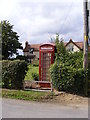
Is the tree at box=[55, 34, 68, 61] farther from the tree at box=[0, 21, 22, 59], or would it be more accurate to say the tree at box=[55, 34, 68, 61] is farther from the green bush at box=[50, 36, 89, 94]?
the tree at box=[0, 21, 22, 59]

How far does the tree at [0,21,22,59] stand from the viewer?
43.0m

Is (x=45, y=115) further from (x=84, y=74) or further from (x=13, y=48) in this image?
(x=13, y=48)

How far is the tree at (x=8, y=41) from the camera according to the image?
43031 mm

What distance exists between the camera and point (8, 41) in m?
44.0

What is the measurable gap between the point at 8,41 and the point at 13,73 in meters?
34.7

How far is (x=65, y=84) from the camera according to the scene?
9.04 m

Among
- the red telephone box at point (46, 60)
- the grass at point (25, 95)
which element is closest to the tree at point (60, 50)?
the red telephone box at point (46, 60)

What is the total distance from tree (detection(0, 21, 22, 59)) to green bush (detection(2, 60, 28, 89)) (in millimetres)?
32587

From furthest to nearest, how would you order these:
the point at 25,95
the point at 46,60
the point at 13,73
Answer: the point at 46,60, the point at 13,73, the point at 25,95

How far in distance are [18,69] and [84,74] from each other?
3.12 metres

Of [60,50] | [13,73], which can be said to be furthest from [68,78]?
[13,73]

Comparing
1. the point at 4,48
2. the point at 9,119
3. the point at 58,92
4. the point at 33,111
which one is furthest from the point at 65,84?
the point at 4,48

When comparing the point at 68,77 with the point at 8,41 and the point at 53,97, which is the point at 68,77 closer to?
the point at 53,97

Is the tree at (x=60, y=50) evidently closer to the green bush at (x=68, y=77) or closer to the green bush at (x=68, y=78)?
the green bush at (x=68, y=77)
